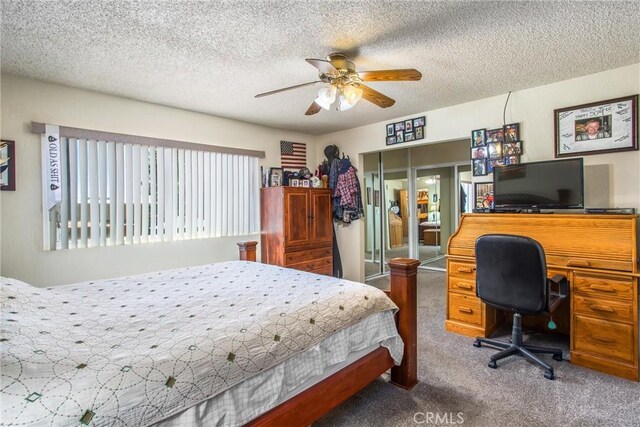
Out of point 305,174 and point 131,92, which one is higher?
point 131,92

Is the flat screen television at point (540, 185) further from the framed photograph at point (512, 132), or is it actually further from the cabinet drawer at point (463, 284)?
the cabinet drawer at point (463, 284)

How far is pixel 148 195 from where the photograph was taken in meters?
3.42

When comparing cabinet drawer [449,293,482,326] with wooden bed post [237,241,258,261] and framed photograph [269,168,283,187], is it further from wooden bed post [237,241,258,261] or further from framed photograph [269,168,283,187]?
framed photograph [269,168,283,187]

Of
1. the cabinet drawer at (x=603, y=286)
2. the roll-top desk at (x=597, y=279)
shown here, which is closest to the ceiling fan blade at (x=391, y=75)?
the roll-top desk at (x=597, y=279)

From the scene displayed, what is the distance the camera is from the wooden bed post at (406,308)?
2.02 meters

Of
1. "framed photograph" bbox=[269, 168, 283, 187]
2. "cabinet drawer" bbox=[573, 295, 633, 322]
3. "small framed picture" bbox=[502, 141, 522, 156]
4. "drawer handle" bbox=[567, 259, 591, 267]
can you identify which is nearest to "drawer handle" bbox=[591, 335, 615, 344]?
"cabinet drawer" bbox=[573, 295, 633, 322]

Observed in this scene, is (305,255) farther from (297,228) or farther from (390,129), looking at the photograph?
(390,129)

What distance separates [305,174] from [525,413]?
12.1 feet

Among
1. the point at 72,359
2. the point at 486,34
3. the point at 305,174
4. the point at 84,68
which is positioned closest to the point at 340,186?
the point at 305,174

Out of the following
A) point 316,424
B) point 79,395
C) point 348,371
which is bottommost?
point 316,424

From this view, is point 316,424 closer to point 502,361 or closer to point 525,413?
point 525,413

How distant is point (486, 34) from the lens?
2.11 metres

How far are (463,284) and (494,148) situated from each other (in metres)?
1.56

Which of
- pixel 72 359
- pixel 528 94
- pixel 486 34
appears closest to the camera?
pixel 72 359
